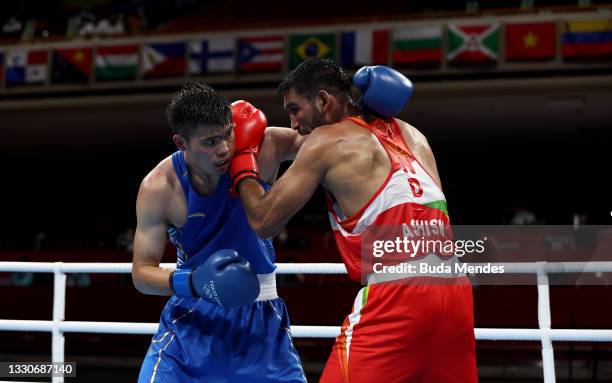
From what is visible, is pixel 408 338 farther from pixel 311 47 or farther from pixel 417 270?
pixel 311 47

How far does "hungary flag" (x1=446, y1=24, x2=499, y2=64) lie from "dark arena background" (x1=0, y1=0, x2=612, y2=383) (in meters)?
0.02

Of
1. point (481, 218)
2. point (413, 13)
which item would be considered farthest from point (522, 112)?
point (481, 218)

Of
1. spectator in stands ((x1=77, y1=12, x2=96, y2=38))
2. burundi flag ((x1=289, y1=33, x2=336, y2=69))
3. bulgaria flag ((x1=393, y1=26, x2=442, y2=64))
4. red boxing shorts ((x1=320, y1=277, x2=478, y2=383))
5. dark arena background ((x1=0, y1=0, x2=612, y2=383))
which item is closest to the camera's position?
red boxing shorts ((x1=320, y1=277, x2=478, y2=383))

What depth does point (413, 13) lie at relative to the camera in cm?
1025

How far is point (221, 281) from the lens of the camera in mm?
2104

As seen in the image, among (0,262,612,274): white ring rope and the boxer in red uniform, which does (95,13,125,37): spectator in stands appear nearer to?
(0,262,612,274): white ring rope

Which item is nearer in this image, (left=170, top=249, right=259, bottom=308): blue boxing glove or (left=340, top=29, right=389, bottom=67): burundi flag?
(left=170, top=249, right=259, bottom=308): blue boxing glove

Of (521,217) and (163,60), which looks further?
(163,60)

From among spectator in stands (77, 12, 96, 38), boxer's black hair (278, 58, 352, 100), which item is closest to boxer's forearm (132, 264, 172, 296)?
boxer's black hair (278, 58, 352, 100)

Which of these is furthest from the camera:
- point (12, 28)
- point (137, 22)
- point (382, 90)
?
point (12, 28)

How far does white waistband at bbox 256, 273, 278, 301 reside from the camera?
238cm

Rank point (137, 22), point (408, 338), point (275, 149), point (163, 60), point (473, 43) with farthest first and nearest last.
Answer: point (137, 22)
point (163, 60)
point (473, 43)
point (275, 149)
point (408, 338)

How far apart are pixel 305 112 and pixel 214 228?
48cm

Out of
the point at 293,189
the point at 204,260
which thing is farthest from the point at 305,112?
the point at 204,260
